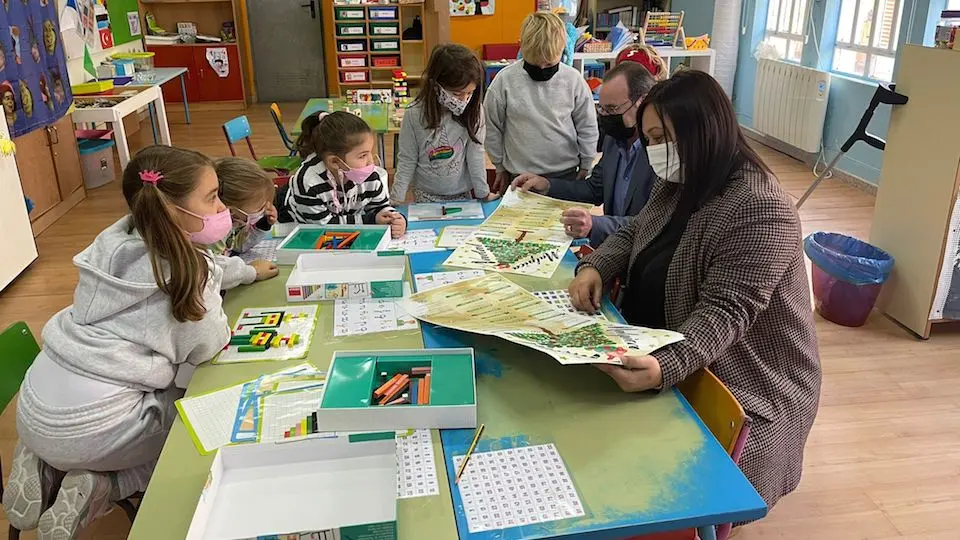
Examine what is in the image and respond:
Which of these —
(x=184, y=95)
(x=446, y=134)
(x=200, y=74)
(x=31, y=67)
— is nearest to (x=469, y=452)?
(x=446, y=134)

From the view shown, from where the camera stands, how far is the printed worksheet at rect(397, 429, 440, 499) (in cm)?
116

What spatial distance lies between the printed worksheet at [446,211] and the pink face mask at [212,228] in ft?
2.67

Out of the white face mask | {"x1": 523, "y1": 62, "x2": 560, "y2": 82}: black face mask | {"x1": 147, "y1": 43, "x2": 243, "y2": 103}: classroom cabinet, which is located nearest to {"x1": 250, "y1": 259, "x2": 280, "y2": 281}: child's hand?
the white face mask

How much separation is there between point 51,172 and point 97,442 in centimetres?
410

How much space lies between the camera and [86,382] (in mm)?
1521

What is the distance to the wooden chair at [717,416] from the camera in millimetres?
1312

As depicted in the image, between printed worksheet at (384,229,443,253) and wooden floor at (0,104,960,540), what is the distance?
1.15 metres

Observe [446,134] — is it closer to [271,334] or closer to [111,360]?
[271,334]

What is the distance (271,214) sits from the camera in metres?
2.37

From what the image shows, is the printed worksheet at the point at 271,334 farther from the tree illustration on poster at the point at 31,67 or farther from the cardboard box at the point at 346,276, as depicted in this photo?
the tree illustration on poster at the point at 31,67

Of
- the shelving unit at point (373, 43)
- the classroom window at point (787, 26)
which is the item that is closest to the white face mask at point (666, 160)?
the classroom window at point (787, 26)

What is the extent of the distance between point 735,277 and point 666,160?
1.13 feet

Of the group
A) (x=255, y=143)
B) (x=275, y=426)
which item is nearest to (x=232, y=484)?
(x=275, y=426)

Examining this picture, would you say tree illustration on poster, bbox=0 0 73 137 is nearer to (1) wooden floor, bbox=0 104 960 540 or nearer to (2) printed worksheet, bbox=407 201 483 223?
(1) wooden floor, bbox=0 104 960 540
